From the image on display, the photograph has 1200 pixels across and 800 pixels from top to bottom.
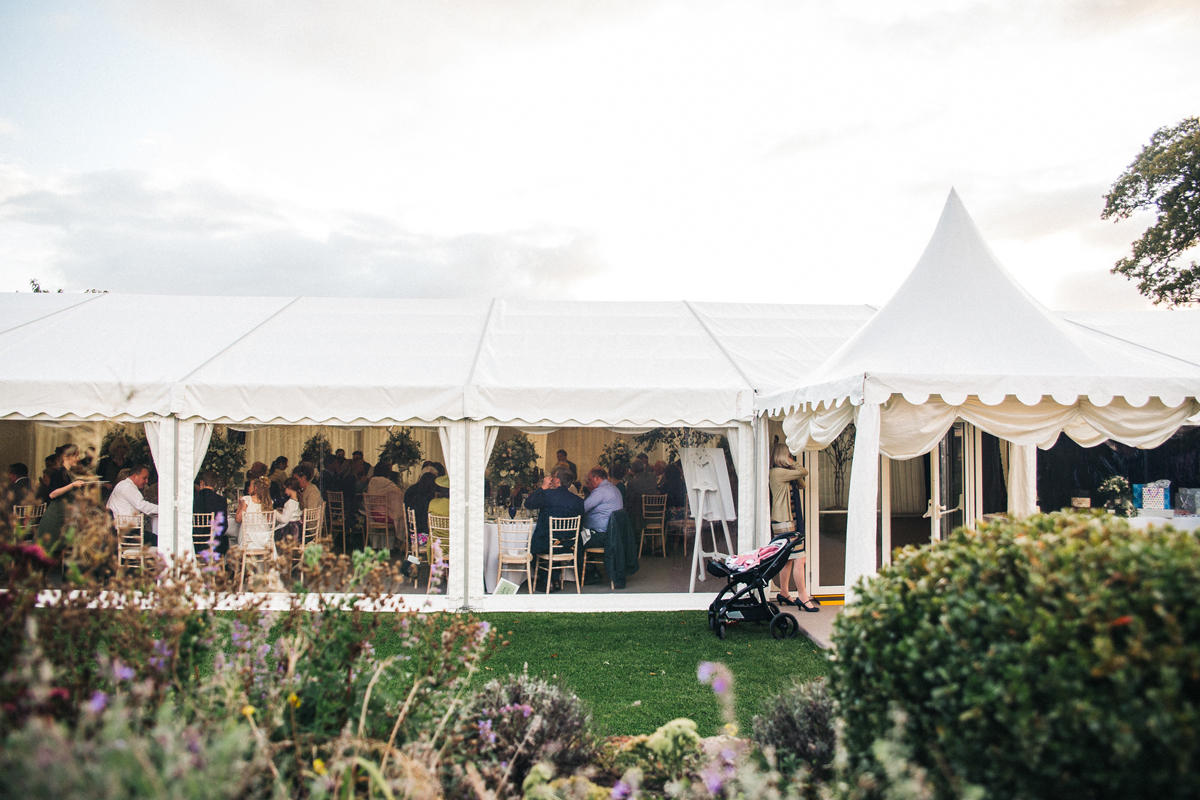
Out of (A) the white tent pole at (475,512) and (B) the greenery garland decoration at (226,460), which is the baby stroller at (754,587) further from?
(B) the greenery garland decoration at (226,460)

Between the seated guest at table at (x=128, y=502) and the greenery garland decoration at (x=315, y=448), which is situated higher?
the greenery garland decoration at (x=315, y=448)

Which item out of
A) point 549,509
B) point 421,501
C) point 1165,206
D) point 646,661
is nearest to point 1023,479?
point 646,661

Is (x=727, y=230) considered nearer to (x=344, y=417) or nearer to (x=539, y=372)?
(x=539, y=372)

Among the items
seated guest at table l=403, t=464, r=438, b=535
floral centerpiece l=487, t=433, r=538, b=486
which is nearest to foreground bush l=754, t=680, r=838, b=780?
seated guest at table l=403, t=464, r=438, b=535

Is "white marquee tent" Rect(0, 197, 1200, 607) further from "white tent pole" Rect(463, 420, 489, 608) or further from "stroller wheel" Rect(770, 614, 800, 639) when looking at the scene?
"stroller wheel" Rect(770, 614, 800, 639)

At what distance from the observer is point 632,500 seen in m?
10.8

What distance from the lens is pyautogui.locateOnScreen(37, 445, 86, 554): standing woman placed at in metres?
7.49

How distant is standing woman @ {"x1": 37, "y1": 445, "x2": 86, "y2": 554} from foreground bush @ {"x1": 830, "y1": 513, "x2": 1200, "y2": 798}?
7.90 metres

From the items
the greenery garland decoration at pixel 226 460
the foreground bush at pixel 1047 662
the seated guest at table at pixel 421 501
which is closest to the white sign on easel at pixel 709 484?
the seated guest at table at pixel 421 501

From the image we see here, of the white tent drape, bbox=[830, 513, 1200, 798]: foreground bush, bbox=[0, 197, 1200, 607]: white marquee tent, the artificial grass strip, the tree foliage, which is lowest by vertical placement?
the artificial grass strip

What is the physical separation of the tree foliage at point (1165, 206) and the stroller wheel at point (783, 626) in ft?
66.0

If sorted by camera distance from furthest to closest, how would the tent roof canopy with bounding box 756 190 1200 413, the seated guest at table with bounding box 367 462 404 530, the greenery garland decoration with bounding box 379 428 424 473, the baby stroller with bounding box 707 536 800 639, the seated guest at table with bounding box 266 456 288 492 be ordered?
the greenery garland decoration with bounding box 379 428 424 473, the seated guest at table with bounding box 266 456 288 492, the seated guest at table with bounding box 367 462 404 530, the baby stroller with bounding box 707 536 800 639, the tent roof canopy with bounding box 756 190 1200 413

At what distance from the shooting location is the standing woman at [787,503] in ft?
24.0

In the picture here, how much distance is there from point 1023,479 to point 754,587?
3489 mm
